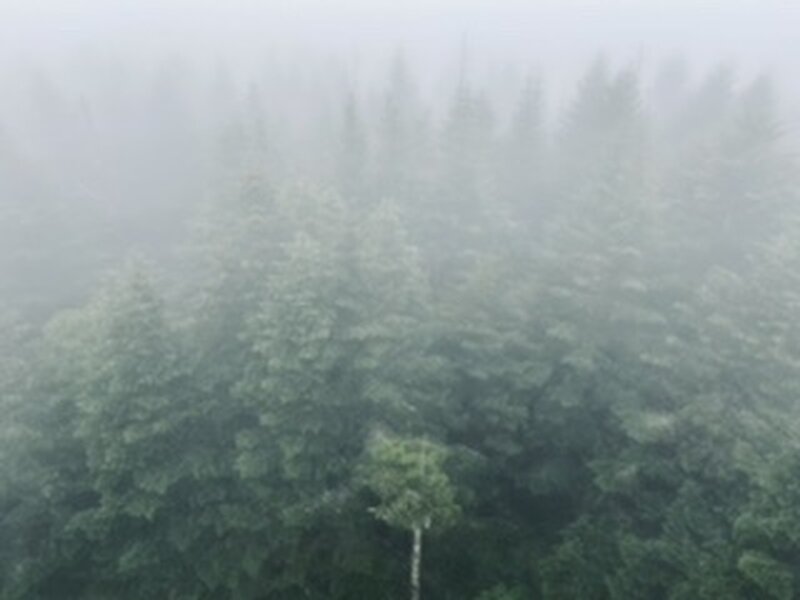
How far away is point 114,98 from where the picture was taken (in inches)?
3211

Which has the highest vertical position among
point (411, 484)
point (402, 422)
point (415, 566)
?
point (411, 484)

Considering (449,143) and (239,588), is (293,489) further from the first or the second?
(449,143)

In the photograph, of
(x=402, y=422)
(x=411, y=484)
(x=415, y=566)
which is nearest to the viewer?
(x=411, y=484)

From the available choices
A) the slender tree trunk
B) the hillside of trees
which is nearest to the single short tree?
the hillside of trees

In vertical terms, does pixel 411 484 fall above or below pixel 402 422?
above

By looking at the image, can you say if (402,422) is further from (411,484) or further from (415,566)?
(411,484)

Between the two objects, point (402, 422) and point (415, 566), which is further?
point (402, 422)

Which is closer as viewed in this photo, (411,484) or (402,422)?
(411,484)

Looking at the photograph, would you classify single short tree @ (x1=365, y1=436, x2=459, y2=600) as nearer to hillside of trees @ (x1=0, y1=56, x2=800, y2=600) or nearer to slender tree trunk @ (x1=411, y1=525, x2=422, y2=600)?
hillside of trees @ (x1=0, y1=56, x2=800, y2=600)

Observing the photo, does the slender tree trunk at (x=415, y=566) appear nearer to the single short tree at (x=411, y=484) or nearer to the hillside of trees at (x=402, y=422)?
the hillside of trees at (x=402, y=422)

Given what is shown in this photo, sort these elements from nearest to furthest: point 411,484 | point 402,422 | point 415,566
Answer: point 411,484
point 415,566
point 402,422

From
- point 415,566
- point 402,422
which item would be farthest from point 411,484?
point 402,422

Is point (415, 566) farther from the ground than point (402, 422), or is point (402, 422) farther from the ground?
point (402, 422)

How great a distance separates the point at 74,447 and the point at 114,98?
63738 millimetres
